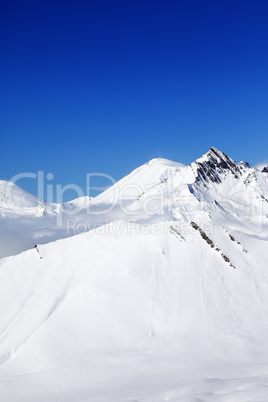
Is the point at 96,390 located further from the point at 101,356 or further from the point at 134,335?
the point at 134,335

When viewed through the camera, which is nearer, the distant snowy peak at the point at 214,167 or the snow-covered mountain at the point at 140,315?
the snow-covered mountain at the point at 140,315

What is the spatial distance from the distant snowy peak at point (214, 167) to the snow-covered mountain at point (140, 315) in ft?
148

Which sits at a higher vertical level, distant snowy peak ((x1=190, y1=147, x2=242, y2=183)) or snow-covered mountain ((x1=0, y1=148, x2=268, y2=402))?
distant snowy peak ((x1=190, y1=147, x2=242, y2=183))

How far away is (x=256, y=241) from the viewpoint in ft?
266

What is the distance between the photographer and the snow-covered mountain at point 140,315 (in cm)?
4672

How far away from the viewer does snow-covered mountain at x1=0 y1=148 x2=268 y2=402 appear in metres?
46.7

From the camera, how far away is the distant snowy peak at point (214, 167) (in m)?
134

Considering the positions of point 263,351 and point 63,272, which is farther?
point 63,272

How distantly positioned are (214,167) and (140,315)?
92.4 metres

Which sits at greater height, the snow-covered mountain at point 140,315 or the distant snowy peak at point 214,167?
the distant snowy peak at point 214,167

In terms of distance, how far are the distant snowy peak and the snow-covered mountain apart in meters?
45.0

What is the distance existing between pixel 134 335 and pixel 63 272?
22.7 meters

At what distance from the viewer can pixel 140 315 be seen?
6125cm

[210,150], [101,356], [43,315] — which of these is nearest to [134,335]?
[101,356]
